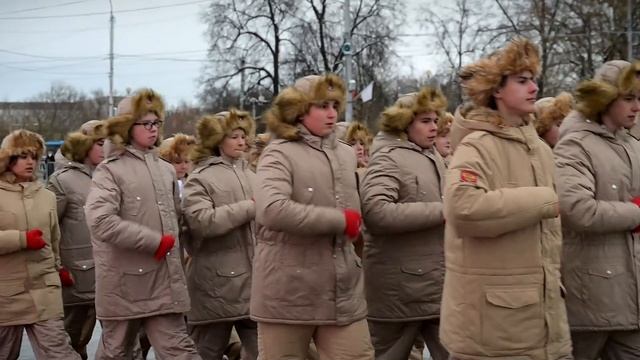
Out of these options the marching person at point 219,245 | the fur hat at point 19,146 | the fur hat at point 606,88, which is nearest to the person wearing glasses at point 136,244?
the marching person at point 219,245

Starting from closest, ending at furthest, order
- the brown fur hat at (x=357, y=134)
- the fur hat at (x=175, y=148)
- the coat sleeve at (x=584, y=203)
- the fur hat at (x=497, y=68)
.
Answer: the fur hat at (x=497, y=68) < the coat sleeve at (x=584, y=203) < the brown fur hat at (x=357, y=134) < the fur hat at (x=175, y=148)

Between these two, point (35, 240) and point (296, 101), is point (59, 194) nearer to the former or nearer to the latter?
point (35, 240)

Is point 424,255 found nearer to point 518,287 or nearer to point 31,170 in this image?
point 518,287

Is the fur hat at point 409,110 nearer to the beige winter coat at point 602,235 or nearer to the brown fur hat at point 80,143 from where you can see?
the beige winter coat at point 602,235

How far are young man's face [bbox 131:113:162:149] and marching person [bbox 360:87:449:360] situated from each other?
62.0 inches

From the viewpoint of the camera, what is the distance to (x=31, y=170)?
24.0ft

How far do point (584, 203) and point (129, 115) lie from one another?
3214 millimetres

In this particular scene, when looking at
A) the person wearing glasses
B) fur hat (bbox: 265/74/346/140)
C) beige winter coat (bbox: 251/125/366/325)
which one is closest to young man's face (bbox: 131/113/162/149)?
the person wearing glasses

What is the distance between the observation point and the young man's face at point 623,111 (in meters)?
5.55

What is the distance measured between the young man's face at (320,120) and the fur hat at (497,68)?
1196 millimetres

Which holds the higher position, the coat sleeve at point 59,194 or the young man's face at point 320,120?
the young man's face at point 320,120

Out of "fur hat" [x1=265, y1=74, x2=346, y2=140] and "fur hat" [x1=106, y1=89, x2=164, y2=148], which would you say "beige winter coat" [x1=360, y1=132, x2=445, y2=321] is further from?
"fur hat" [x1=106, y1=89, x2=164, y2=148]

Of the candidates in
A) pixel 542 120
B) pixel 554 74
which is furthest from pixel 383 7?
pixel 542 120

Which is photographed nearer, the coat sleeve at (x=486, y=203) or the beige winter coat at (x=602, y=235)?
the coat sleeve at (x=486, y=203)
